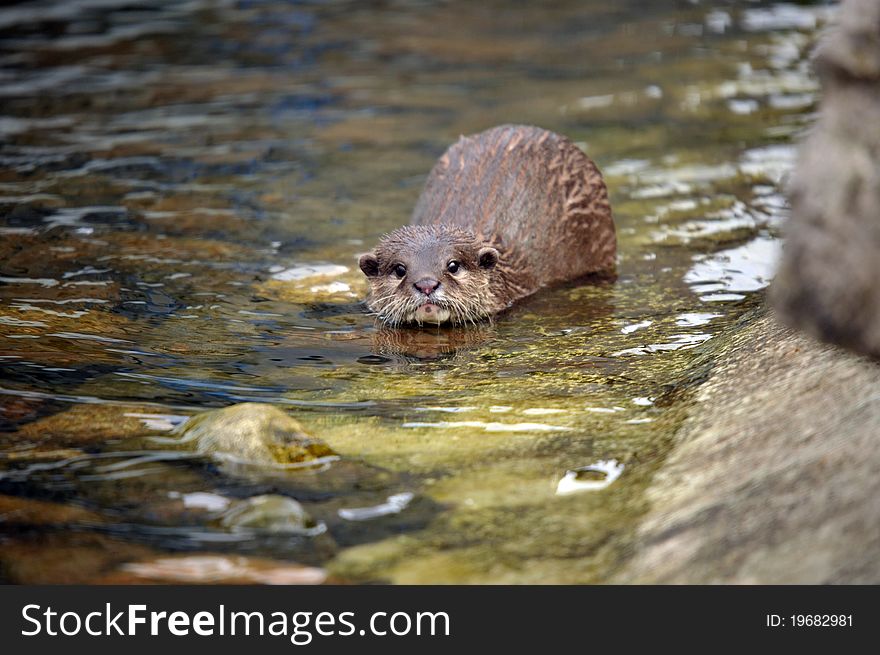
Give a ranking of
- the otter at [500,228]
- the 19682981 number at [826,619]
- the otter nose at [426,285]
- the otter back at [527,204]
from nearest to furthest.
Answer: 1. the 19682981 number at [826,619]
2. the otter nose at [426,285]
3. the otter at [500,228]
4. the otter back at [527,204]

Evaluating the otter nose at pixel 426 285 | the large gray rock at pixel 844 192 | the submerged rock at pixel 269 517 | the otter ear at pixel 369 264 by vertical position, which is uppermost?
the large gray rock at pixel 844 192

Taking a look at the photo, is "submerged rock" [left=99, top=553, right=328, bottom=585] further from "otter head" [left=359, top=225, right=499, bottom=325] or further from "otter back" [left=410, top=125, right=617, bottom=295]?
"otter back" [left=410, top=125, right=617, bottom=295]

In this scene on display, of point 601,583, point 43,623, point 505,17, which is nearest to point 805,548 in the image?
point 601,583

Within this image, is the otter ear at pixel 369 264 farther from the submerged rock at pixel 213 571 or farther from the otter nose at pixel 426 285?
the submerged rock at pixel 213 571

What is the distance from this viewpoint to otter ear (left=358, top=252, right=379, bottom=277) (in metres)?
5.04

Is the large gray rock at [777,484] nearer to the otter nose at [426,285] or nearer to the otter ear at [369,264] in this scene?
the otter nose at [426,285]

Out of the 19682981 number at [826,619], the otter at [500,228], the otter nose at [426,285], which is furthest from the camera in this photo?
the otter at [500,228]

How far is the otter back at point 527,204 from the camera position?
5500 mm

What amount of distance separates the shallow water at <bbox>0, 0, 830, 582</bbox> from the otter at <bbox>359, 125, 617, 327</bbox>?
0.17 m

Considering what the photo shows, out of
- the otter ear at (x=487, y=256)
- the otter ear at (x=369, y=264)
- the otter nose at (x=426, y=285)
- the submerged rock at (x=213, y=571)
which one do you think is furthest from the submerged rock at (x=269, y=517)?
the otter ear at (x=487, y=256)

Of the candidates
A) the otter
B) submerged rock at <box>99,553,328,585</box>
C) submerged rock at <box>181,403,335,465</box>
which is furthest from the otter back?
submerged rock at <box>99,553,328,585</box>

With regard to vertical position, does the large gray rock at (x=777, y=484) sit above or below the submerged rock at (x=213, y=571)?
above

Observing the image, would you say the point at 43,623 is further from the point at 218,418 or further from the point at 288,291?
the point at 288,291

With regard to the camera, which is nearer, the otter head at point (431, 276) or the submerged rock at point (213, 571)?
the submerged rock at point (213, 571)
